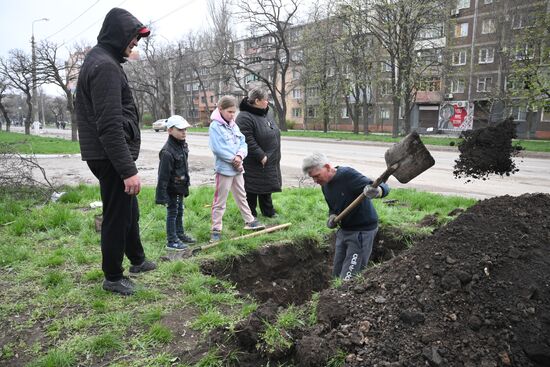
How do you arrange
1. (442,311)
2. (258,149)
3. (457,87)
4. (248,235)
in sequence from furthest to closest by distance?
(457,87), (258,149), (248,235), (442,311)

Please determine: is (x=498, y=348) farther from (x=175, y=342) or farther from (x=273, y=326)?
(x=175, y=342)

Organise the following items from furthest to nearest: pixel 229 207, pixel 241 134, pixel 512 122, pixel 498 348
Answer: pixel 229 207 → pixel 241 134 → pixel 512 122 → pixel 498 348

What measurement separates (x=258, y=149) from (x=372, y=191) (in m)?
2.43

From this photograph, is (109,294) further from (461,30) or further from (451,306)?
(461,30)

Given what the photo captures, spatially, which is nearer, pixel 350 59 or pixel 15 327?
pixel 15 327

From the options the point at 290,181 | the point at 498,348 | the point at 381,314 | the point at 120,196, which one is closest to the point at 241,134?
the point at 120,196

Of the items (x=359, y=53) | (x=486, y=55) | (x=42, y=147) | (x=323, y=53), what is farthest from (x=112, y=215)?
(x=486, y=55)

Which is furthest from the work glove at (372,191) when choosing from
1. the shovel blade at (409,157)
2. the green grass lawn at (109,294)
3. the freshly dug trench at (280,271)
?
the freshly dug trench at (280,271)

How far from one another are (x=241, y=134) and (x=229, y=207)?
1.48 m

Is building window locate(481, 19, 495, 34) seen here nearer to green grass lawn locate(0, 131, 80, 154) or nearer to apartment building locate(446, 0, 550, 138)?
apartment building locate(446, 0, 550, 138)

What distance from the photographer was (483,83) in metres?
38.0

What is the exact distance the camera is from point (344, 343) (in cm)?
237

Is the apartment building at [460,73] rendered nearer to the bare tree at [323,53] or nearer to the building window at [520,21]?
the building window at [520,21]

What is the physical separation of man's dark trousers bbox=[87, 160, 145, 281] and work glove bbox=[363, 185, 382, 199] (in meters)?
1.96
